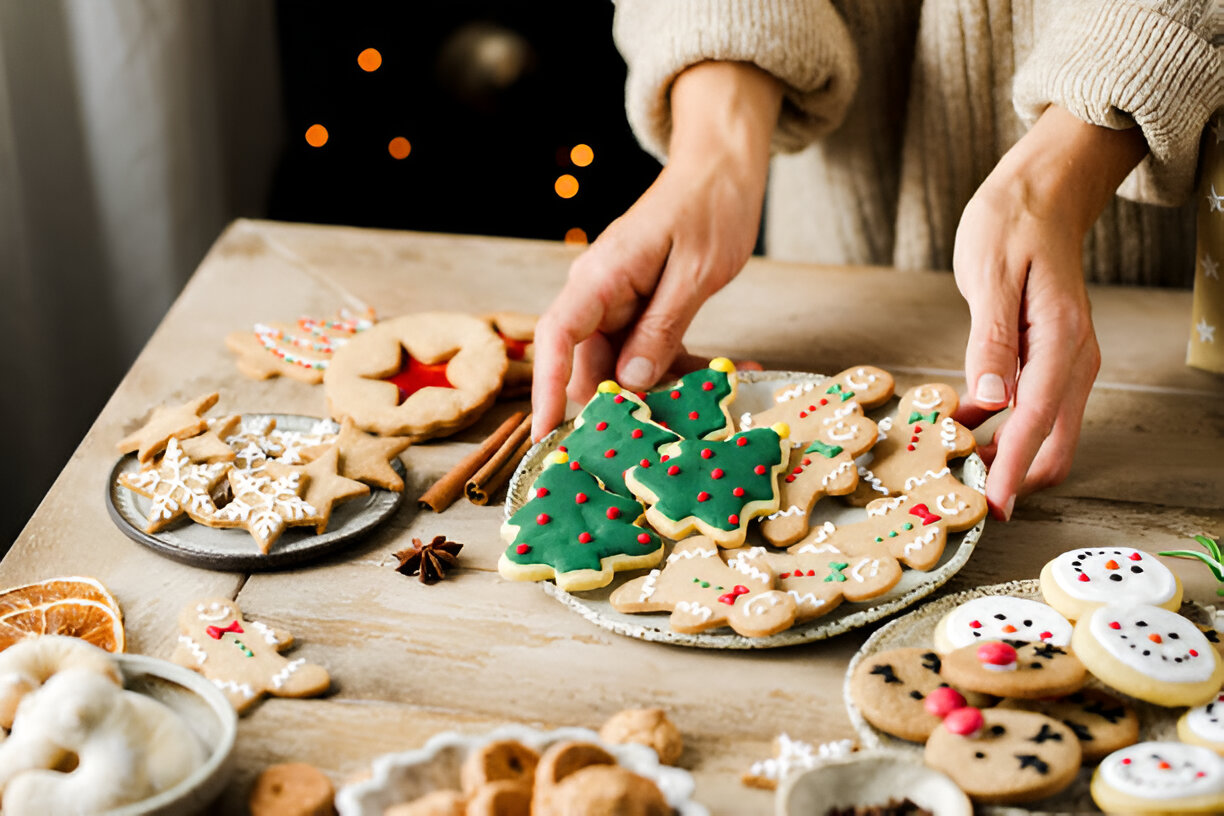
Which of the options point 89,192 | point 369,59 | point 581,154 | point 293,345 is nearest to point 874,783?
point 293,345

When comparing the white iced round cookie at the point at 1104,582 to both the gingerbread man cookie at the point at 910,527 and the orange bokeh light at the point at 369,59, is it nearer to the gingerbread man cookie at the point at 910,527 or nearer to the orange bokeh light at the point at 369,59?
the gingerbread man cookie at the point at 910,527

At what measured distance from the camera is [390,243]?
1.64 meters

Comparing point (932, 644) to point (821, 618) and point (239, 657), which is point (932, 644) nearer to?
point (821, 618)

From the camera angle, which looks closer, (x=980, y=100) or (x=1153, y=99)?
(x=1153, y=99)

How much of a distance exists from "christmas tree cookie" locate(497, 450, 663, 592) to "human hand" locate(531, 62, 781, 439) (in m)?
0.15

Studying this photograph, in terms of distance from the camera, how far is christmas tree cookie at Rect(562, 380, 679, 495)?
104 cm

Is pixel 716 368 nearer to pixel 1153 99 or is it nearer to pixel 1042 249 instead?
pixel 1042 249

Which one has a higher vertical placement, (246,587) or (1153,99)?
(1153,99)

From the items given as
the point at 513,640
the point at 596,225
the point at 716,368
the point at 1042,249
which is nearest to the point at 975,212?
the point at 1042,249

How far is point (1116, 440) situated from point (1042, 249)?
10.0 inches

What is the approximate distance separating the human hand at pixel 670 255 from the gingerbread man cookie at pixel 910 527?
13.0 inches

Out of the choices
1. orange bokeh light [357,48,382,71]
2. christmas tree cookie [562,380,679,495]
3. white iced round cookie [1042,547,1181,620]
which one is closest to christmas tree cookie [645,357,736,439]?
christmas tree cookie [562,380,679,495]

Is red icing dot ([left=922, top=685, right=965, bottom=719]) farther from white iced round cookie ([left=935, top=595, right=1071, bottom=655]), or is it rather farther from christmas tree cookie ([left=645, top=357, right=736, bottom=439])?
christmas tree cookie ([left=645, top=357, right=736, bottom=439])

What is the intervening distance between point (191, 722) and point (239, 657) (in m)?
0.13
